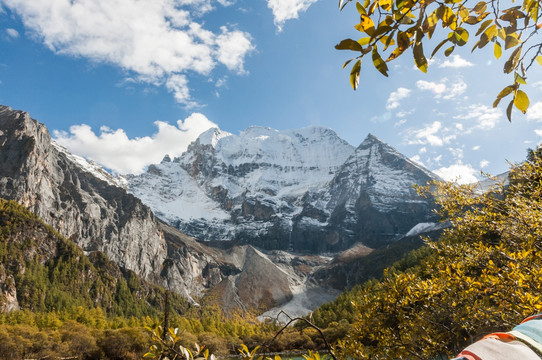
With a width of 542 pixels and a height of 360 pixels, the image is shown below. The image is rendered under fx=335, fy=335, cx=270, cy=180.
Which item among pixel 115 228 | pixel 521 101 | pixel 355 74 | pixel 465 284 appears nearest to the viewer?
pixel 355 74

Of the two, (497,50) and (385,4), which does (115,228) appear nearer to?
(385,4)

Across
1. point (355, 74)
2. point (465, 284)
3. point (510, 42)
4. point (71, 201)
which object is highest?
point (71, 201)

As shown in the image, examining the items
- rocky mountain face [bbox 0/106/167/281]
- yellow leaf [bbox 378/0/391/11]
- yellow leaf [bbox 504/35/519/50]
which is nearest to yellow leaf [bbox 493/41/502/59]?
yellow leaf [bbox 504/35/519/50]

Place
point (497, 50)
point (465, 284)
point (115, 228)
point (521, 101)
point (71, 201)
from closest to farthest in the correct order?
1. point (521, 101)
2. point (497, 50)
3. point (465, 284)
4. point (71, 201)
5. point (115, 228)

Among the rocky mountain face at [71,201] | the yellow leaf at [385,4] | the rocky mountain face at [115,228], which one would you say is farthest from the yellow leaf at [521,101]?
the rocky mountain face at [71,201]

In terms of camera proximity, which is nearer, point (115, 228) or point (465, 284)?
point (465, 284)

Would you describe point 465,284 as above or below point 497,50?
below

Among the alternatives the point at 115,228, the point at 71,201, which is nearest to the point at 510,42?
the point at 71,201

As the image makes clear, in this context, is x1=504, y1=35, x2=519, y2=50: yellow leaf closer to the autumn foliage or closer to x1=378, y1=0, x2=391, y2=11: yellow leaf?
x1=378, y1=0, x2=391, y2=11: yellow leaf

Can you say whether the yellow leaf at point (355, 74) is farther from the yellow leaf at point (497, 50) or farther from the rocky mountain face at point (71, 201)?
the rocky mountain face at point (71, 201)

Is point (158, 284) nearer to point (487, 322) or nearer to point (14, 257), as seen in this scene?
point (14, 257)

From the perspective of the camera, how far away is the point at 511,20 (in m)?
1.58

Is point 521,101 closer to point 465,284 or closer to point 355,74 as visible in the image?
point 355,74

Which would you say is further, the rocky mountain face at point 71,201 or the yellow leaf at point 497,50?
the rocky mountain face at point 71,201
